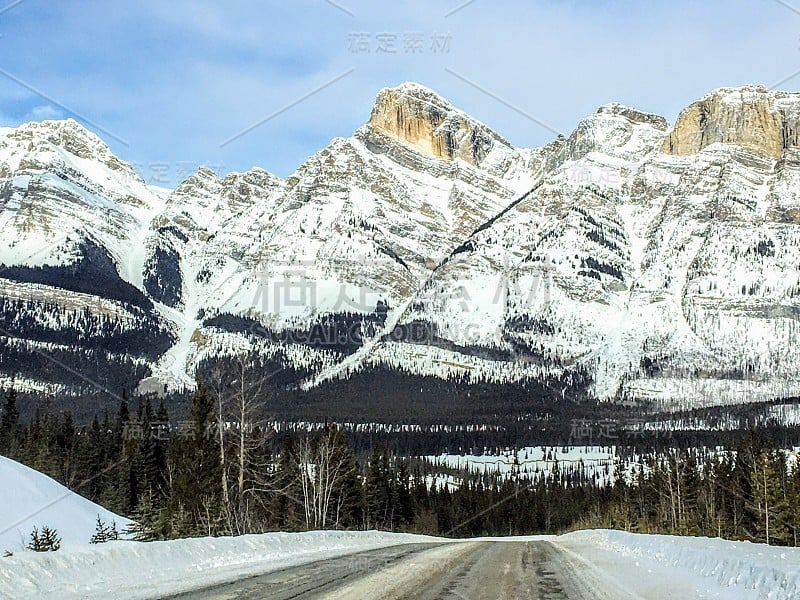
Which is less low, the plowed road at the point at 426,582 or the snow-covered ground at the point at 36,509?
the plowed road at the point at 426,582

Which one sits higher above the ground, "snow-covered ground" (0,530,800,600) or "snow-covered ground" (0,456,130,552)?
"snow-covered ground" (0,530,800,600)

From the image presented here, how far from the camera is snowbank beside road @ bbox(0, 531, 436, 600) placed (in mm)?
13125

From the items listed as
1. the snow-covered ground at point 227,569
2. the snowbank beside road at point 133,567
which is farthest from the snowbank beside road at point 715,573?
the snowbank beside road at point 133,567

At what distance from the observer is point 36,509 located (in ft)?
172

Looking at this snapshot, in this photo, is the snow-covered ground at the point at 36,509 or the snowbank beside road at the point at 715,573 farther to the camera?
the snow-covered ground at the point at 36,509

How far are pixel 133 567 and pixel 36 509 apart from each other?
41479 mm

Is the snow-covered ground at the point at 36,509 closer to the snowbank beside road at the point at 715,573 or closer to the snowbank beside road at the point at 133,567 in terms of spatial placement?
the snowbank beside road at the point at 133,567

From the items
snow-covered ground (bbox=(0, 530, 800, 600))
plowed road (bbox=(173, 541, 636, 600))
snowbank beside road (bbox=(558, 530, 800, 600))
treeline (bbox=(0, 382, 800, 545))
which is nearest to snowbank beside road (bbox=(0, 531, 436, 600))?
snow-covered ground (bbox=(0, 530, 800, 600))

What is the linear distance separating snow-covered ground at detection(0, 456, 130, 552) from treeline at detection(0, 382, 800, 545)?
4347 mm

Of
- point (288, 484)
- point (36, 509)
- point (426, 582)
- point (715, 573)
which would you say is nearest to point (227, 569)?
point (426, 582)

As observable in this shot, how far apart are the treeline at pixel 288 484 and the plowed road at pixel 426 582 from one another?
13902mm

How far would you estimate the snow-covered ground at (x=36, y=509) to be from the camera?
48.2 m

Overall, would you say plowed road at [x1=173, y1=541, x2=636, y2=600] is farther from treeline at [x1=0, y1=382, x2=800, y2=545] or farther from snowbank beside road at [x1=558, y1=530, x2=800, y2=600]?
treeline at [x1=0, y1=382, x2=800, y2=545]

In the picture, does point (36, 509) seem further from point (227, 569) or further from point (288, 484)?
point (227, 569)
